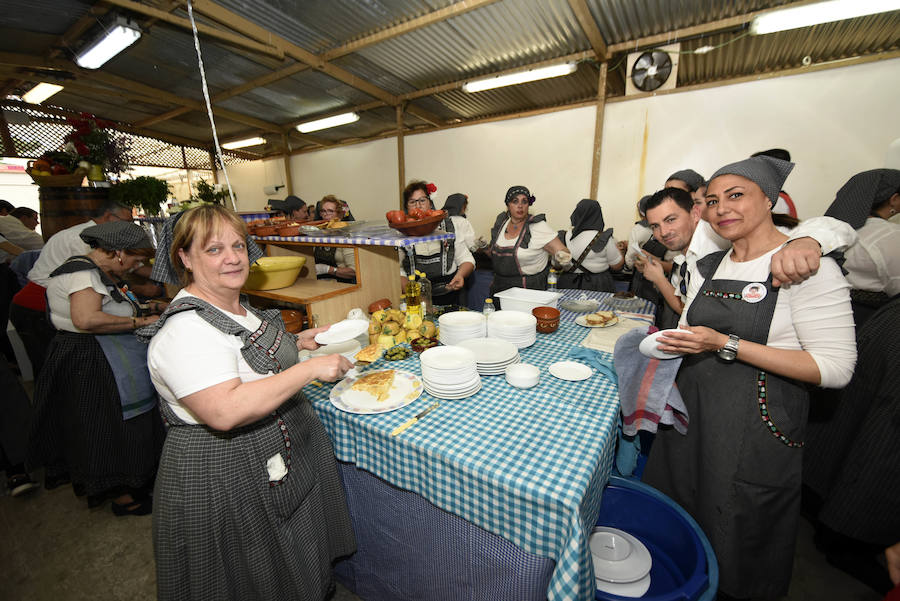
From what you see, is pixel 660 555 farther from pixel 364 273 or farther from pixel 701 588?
pixel 364 273

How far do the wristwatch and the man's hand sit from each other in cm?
29

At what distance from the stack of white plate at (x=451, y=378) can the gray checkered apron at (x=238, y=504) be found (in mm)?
637

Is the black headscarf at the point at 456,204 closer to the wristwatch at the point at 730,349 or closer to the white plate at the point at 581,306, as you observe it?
the white plate at the point at 581,306

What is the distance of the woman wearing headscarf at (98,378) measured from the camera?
242 cm

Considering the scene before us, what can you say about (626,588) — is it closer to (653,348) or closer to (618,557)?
(618,557)

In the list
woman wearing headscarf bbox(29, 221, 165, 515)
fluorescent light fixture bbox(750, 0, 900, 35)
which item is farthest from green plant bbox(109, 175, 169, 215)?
fluorescent light fixture bbox(750, 0, 900, 35)

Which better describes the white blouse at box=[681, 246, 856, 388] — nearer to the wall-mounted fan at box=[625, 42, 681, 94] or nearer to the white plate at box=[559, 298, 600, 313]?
the white plate at box=[559, 298, 600, 313]

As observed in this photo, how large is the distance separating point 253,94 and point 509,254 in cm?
703

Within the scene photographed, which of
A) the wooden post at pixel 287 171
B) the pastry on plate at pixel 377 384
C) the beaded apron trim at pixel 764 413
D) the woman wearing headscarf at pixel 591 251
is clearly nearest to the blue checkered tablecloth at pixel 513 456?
the pastry on plate at pixel 377 384

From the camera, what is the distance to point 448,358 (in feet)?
6.23

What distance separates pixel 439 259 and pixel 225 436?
292 centimetres

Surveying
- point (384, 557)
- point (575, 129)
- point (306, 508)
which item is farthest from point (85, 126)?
point (575, 129)

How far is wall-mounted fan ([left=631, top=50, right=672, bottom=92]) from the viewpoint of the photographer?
544 cm

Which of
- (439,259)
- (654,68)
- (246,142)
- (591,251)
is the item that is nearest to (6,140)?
(246,142)
